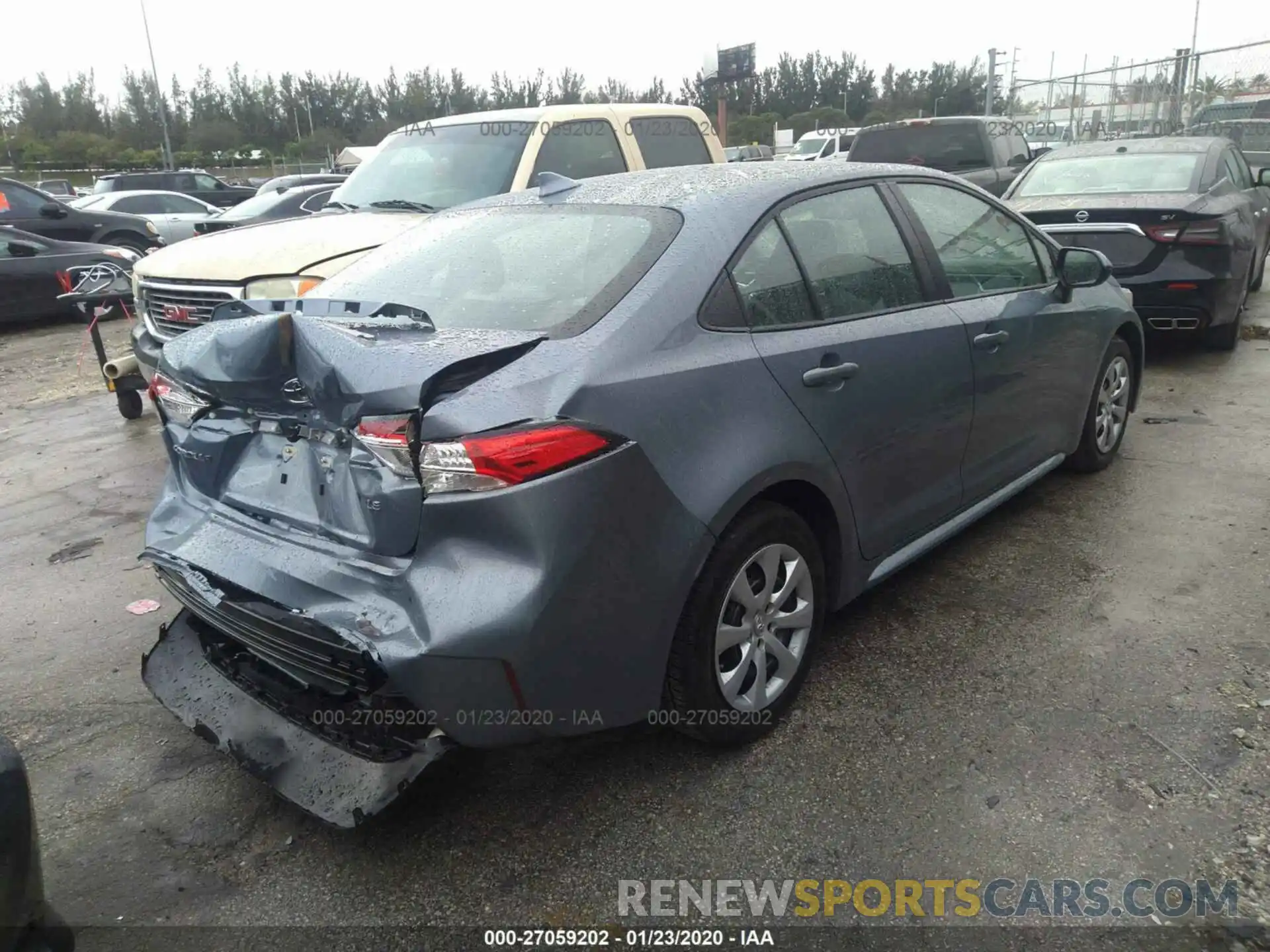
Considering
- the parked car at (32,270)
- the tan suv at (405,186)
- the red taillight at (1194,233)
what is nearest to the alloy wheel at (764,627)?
the tan suv at (405,186)

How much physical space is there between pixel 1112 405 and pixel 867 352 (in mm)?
2594

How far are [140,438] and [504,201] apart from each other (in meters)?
4.24

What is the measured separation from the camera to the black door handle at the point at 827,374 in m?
2.84

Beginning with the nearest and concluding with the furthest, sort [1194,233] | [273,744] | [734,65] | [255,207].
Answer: [273,744] < [1194,233] < [255,207] < [734,65]

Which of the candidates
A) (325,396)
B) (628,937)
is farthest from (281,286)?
(628,937)

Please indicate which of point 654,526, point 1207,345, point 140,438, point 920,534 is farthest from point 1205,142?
point 140,438

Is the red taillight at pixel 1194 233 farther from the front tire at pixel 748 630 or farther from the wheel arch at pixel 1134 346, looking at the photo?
the front tire at pixel 748 630

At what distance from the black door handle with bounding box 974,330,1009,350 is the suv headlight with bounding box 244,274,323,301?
133 inches

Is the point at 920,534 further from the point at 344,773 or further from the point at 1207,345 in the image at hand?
the point at 1207,345

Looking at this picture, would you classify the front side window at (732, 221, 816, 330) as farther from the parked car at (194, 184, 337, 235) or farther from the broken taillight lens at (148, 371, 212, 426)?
the parked car at (194, 184, 337, 235)

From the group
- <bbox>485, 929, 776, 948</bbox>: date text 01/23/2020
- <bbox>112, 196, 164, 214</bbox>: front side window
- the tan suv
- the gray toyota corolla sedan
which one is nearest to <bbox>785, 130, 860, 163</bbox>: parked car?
<bbox>112, 196, 164, 214</bbox>: front side window

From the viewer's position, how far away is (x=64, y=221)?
13766 mm

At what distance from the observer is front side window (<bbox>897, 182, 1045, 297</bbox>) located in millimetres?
3648

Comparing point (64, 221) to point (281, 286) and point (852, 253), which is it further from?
point (852, 253)
